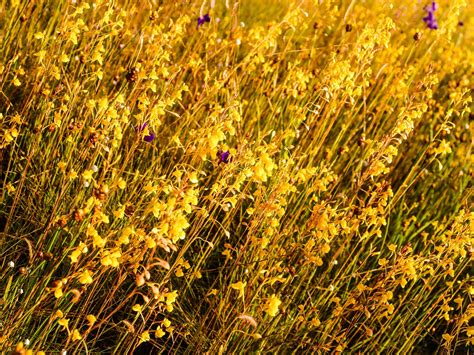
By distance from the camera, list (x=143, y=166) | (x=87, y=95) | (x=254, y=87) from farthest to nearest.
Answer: (x=254, y=87), (x=143, y=166), (x=87, y=95)

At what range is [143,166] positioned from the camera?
2727mm

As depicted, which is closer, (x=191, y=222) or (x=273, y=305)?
(x=273, y=305)

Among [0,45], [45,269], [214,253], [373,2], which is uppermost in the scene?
[373,2]

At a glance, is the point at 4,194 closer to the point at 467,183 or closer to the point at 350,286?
the point at 350,286

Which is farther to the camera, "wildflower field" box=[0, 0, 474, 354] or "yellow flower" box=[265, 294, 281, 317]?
"wildflower field" box=[0, 0, 474, 354]

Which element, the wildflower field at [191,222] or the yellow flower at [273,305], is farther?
the wildflower field at [191,222]

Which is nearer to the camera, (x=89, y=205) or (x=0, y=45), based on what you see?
(x=89, y=205)

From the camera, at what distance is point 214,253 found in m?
2.58

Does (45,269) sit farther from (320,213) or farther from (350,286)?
(350,286)

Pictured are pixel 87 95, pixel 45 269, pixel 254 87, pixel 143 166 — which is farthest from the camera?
pixel 254 87

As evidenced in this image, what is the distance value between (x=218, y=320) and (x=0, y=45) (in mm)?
1451

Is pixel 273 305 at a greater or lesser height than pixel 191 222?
greater

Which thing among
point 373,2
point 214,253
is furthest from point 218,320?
point 373,2

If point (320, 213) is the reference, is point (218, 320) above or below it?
below
